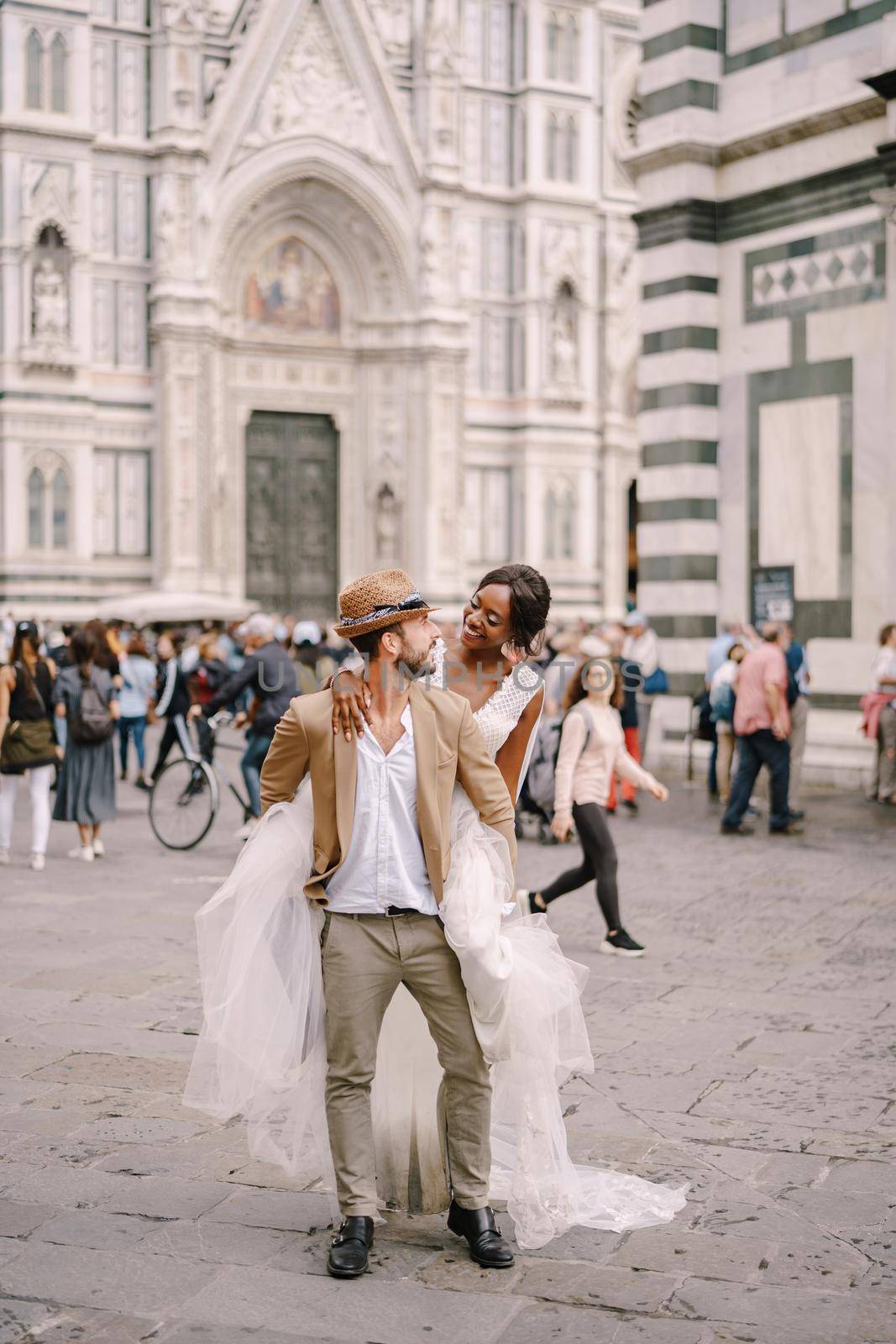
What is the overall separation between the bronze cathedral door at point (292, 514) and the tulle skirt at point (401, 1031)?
1024 inches

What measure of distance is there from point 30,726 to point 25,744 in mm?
127

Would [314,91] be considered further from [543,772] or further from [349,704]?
[349,704]

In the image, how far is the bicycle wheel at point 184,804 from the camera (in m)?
11.5

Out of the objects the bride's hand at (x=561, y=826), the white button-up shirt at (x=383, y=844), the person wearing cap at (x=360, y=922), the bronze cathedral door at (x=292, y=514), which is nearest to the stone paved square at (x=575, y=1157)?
the person wearing cap at (x=360, y=922)

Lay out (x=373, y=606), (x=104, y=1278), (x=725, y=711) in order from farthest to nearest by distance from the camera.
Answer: (x=725, y=711) → (x=373, y=606) → (x=104, y=1278)

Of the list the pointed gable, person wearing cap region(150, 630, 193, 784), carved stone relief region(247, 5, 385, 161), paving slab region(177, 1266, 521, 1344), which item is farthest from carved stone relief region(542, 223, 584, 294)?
paving slab region(177, 1266, 521, 1344)

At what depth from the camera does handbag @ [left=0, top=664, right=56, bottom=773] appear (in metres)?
10.5

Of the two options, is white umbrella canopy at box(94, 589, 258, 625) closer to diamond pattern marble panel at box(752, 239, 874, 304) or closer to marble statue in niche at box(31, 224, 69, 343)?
marble statue in niche at box(31, 224, 69, 343)

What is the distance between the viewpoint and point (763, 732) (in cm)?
1184

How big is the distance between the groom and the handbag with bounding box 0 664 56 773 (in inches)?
272

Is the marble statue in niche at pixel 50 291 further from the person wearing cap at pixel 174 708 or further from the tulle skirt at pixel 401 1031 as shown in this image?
the tulle skirt at pixel 401 1031

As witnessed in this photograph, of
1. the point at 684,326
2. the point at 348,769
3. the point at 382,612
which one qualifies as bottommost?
the point at 348,769

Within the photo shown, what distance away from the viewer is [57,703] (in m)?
10.7

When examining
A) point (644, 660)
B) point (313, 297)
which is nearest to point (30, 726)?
point (644, 660)
